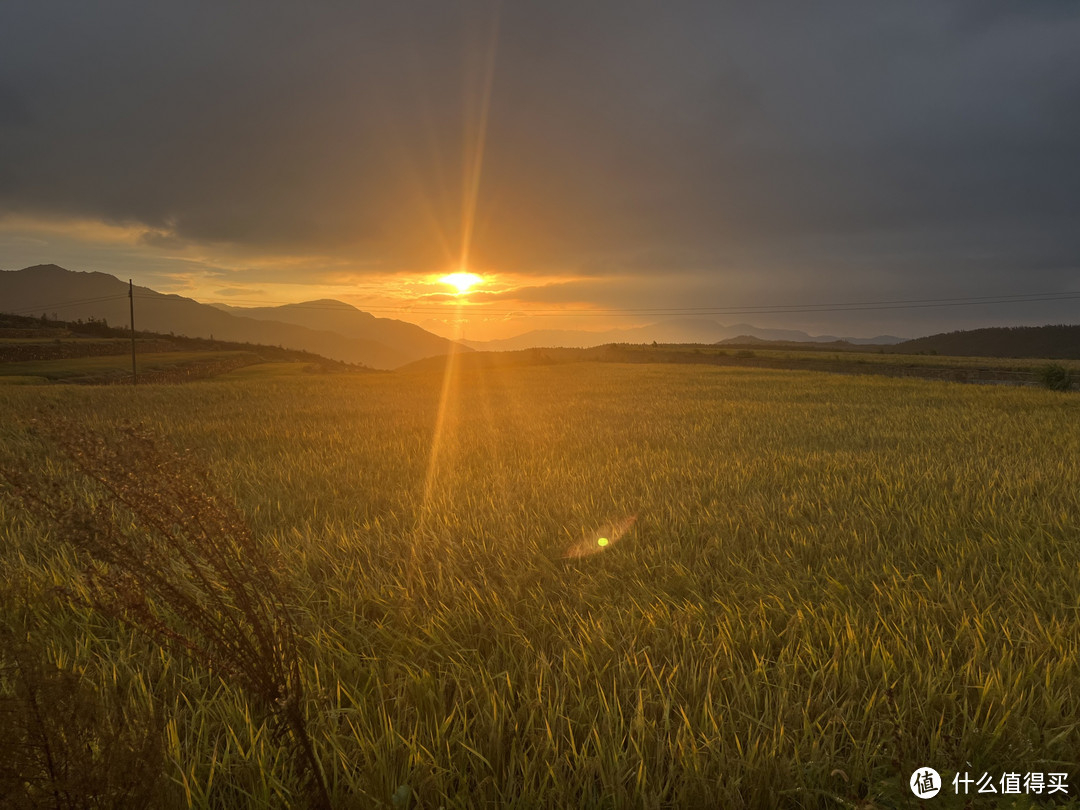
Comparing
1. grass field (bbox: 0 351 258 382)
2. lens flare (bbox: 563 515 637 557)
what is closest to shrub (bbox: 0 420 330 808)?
lens flare (bbox: 563 515 637 557)

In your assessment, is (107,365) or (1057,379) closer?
(1057,379)

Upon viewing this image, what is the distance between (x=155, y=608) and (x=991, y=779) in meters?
3.87

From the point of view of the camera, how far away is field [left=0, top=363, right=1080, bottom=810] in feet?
5.92

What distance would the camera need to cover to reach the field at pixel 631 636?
5.92 feet

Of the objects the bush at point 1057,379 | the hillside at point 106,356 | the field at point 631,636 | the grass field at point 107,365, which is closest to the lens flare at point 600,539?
the field at point 631,636

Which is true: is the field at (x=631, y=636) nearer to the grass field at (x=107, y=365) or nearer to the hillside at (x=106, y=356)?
the hillside at (x=106, y=356)

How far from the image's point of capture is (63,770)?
4.47 ft

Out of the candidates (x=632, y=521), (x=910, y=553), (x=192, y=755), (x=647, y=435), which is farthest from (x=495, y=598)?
(x=647, y=435)

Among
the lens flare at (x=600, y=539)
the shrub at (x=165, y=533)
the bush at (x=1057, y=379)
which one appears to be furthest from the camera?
the bush at (x=1057, y=379)

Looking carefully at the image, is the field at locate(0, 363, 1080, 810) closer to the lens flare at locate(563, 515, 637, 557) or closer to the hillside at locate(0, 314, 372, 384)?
the lens flare at locate(563, 515, 637, 557)

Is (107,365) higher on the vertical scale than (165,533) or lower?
lower

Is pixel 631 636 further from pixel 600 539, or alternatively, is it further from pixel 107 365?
pixel 107 365

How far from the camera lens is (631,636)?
2623mm

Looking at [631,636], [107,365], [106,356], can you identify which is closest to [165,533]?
[631,636]
